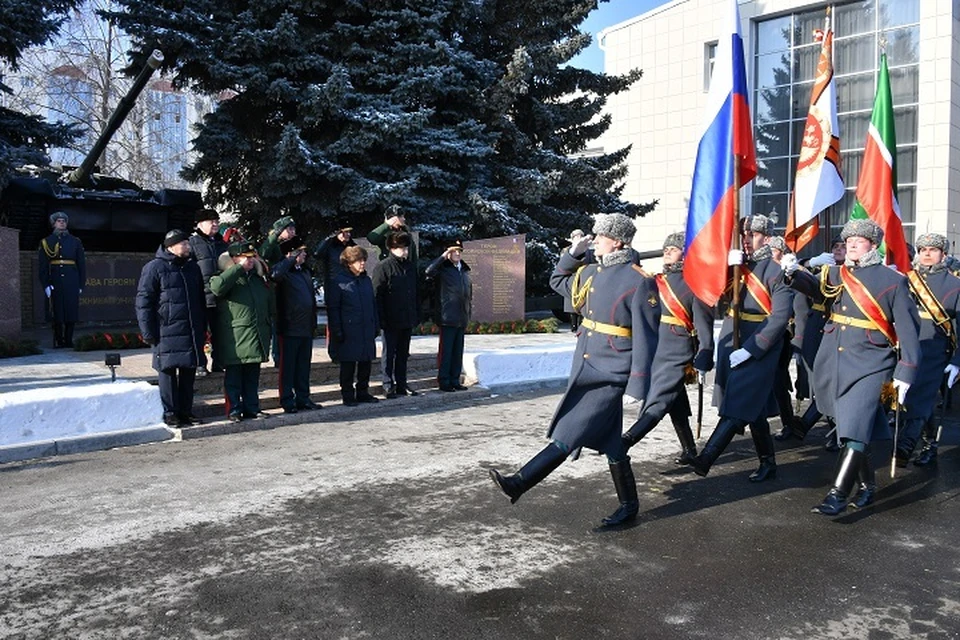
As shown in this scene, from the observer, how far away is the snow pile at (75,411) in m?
6.98

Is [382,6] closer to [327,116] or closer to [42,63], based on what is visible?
[327,116]

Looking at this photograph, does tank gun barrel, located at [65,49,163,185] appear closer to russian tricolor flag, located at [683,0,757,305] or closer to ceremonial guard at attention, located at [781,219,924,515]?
russian tricolor flag, located at [683,0,757,305]

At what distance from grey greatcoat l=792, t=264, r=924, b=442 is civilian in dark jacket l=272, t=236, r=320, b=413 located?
15.8ft

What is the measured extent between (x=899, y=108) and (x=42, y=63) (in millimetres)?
31502

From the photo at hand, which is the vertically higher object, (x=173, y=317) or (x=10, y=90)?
(x=10, y=90)

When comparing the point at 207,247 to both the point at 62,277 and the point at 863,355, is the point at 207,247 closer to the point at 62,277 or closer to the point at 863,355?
the point at 62,277

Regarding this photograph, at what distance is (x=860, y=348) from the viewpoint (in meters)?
5.64

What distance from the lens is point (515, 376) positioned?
1095cm

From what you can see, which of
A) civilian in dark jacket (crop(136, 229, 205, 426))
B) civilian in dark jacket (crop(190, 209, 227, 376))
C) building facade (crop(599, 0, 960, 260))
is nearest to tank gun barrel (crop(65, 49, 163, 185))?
civilian in dark jacket (crop(190, 209, 227, 376))

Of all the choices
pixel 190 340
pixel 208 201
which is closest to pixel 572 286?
pixel 190 340

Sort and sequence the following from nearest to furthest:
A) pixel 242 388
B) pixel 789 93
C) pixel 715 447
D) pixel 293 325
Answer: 1. pixel 715 447
2. pixel 242 388
3. pixel 293 325
4. pixel 789 93

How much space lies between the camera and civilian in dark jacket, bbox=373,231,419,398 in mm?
9570

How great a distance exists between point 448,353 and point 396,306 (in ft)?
3.37

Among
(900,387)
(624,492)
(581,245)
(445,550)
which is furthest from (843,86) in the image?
(445,550)
